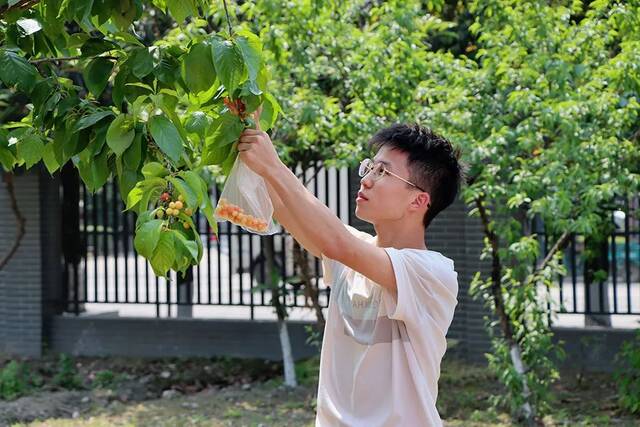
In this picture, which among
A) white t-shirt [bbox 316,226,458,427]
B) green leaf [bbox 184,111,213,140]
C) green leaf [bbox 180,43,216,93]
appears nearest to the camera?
green leaf [bbox 180,43,216,93]

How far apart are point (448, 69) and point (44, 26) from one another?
424cm

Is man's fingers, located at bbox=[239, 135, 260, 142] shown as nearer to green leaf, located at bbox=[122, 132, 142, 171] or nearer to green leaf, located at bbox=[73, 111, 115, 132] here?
green leaf, located at bbox=[122, 132, 142, 171]

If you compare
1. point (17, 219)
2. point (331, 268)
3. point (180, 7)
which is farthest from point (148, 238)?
point (17, 219)

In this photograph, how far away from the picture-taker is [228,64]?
→ 239 cm

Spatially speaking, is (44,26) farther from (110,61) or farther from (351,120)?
(351,120)

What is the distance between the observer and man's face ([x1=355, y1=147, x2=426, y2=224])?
294 cm

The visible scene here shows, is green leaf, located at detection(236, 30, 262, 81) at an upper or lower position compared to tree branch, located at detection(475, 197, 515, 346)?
upper

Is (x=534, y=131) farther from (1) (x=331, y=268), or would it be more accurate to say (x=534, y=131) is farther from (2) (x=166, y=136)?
(2) (x=166, y=136)

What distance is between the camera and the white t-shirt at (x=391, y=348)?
2797 millimetres

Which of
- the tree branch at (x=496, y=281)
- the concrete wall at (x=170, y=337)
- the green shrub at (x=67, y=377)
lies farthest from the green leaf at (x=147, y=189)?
the concrete wall at (x=170, y=337)

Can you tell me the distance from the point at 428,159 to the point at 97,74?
964 millimetres

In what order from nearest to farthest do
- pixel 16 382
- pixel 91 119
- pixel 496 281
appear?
1. pixel 91 119
2. pixel 496 281
3. pixel 16 382

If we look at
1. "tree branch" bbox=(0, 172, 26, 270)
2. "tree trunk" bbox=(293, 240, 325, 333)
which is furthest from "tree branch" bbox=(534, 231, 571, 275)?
"tree branch" bbox=(0, 172, 26, 270)

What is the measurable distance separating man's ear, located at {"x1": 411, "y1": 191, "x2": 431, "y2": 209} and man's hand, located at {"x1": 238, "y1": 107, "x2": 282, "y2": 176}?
0.55m
